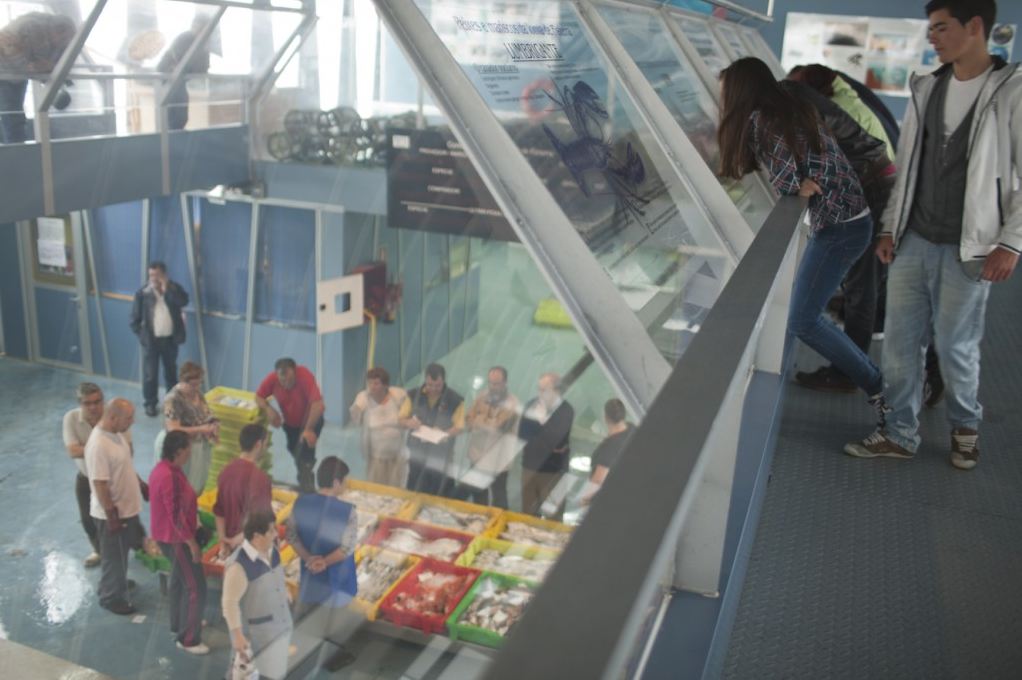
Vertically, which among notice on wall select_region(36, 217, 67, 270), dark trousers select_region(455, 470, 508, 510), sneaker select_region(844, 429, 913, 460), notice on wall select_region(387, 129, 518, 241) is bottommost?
sneaker select_region(844, 429, 913, 460)

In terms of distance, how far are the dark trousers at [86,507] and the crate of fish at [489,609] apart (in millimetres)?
1426

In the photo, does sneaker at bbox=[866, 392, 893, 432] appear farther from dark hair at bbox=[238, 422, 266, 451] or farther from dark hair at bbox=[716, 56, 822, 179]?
dark hair at bbox=[238, 422, 266, 451]

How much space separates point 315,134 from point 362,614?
463cm

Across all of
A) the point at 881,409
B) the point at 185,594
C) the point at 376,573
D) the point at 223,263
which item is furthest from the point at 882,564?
the point at 223,263

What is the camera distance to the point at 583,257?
1372mm

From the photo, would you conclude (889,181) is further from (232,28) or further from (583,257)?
(232,28)

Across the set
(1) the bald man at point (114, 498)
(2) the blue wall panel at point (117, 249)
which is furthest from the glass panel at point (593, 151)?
(2) the blue wall panel at point (117, 249)

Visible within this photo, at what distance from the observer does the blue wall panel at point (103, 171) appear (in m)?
3.93

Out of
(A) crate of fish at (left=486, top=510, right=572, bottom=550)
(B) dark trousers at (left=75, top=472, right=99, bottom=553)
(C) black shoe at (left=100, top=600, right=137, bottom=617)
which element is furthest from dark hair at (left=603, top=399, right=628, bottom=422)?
(C) black shoe at (left=100, top=600, right=137, bottom=617)

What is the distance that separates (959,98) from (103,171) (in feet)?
12.3

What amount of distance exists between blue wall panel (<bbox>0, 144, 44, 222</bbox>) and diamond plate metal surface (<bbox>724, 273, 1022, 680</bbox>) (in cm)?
311

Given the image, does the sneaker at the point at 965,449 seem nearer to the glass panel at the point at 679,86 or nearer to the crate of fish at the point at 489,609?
the glass panel at the point at 679,86

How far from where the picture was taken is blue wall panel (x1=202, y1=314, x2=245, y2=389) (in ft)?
14.9

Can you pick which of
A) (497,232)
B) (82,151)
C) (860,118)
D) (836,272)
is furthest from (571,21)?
(82,151)
